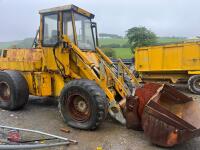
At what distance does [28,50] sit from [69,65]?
1669mm

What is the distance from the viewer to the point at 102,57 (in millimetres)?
7527

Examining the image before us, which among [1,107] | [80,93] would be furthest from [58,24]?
[1,107]

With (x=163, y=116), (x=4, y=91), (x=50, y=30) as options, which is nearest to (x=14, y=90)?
(x=4, y=91)

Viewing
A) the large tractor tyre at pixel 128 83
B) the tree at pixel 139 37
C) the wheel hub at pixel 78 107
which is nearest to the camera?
the wheel hub at pixel 78 107

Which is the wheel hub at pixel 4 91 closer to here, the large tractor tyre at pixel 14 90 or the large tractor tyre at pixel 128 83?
the large tractor tyre at pixel 14 90

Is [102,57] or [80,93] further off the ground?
[102,57]

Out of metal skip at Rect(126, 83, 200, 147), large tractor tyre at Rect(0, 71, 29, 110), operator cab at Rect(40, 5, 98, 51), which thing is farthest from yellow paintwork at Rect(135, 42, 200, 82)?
large tractor tyre at Rect(0, 71, 29, 110)

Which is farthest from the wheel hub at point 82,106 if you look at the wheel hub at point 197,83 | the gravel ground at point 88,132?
the wheel hub at point 197,83

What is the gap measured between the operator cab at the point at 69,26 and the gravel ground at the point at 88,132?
1.80 metres

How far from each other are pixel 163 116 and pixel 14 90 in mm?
3961

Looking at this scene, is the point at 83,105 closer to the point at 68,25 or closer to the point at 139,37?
the point at 68,25

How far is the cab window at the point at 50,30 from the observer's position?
681cm

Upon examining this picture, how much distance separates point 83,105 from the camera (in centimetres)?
580

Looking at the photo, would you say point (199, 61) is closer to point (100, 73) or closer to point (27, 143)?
point (100, 73)
